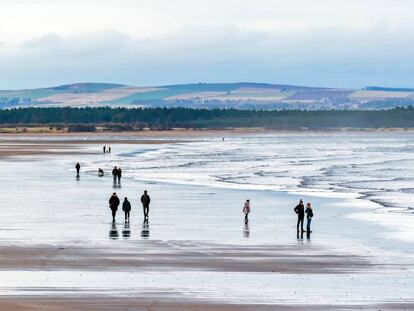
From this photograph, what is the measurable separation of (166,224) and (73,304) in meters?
16.4

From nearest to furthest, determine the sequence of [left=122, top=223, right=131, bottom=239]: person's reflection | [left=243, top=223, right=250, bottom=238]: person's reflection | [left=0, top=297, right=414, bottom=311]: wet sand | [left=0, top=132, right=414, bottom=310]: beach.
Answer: [left=0, top=297, right=414, bottom=311]: wet sand
[left=0, top=132, right=414, bottom=310]: beach
[left=122, top=223, right=131, bottom=239]: person's reflection
[left=243, top=223, right=250, bottom=238]: person's reflection

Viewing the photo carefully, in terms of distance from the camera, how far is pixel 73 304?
21938mm

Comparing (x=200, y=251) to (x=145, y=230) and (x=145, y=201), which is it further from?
(x=145, y=201)

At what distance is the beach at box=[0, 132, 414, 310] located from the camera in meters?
23.0

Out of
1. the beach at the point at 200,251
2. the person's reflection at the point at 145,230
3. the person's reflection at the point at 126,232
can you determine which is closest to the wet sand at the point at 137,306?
the beach at the point at 200,251

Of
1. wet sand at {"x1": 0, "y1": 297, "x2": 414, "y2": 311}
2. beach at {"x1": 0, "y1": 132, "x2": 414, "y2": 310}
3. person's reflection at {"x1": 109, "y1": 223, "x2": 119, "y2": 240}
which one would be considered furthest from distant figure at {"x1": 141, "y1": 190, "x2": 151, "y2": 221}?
wet sand at {"x1": 0, "y1": 297, "x2": 414, "y2": 311}

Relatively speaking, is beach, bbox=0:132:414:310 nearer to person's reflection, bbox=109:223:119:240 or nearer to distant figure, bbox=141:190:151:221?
person's reflection, bbox=109:223:119:240

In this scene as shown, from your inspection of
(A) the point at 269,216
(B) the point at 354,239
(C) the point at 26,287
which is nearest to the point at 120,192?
(A) the point at 269,216

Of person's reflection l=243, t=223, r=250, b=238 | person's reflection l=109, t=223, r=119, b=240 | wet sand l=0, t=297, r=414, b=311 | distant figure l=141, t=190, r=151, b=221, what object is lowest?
person's reflection l=243, t=223, r=250, b=238

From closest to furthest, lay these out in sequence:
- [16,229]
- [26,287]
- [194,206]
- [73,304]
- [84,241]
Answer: [73,304] < [26,287] < [84,241] < [16,229] < [194,206]

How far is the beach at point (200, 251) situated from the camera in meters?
23.0

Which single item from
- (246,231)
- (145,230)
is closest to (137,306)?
(145,230)

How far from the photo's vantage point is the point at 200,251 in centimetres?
3081

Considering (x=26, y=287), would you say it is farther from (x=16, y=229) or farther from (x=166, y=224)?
(x=166, y=224)
